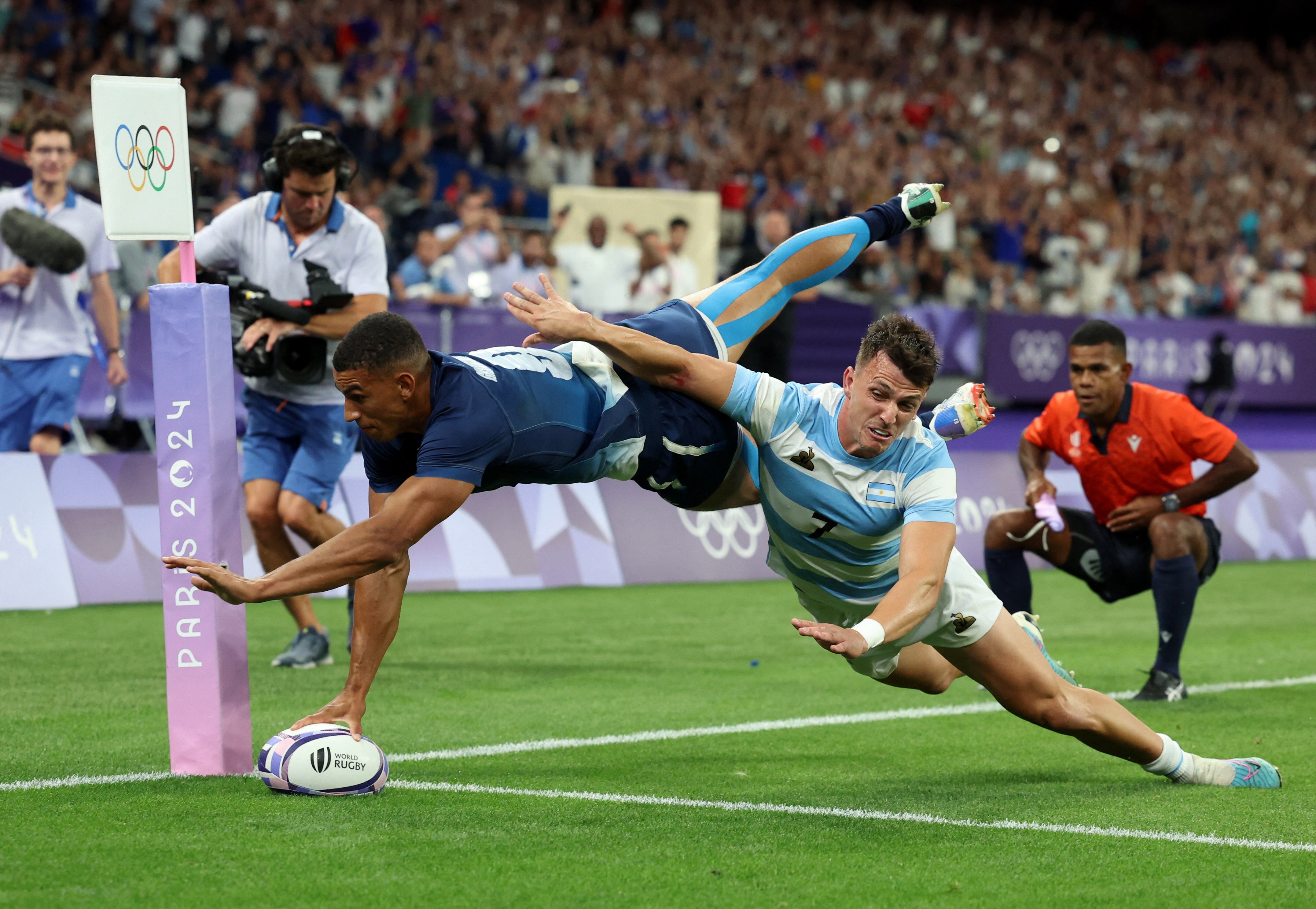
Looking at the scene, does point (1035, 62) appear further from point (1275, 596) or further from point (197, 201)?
point (197, 201)

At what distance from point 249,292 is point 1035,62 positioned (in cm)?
2721

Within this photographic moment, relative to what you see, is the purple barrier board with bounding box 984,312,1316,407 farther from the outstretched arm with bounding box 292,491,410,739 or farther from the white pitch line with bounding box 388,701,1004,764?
the outstretched arm with bounding box 292,491,410,739

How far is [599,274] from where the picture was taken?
17625 millimetres

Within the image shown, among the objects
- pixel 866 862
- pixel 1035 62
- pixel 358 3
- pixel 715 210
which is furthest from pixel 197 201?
pixel 1035 62

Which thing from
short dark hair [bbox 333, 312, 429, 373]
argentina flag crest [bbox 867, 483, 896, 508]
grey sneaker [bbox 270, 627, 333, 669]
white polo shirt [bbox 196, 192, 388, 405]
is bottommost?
grey sneaker [bbox 270, 627, 333, 669]

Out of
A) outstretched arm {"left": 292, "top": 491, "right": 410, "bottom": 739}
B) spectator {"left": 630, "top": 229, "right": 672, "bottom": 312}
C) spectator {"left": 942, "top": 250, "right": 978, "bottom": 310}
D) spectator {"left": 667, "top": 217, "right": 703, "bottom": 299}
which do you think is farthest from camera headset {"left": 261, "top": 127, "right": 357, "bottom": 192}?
spectator {"left": 942, "top": 250, "right": 978, "bottom": 310}

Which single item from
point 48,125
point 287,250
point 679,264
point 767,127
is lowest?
Result: point 679,264

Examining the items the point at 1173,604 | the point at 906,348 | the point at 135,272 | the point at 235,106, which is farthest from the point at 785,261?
the point at 235,106

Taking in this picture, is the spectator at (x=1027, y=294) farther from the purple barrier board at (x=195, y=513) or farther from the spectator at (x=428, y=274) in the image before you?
the purple barrier board at (x=195, y=513)

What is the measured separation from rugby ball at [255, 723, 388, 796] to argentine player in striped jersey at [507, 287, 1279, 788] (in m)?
1.59

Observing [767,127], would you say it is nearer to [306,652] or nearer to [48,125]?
[48,125]

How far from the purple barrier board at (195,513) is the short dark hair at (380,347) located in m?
0.75

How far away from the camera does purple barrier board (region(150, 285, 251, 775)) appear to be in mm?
5496

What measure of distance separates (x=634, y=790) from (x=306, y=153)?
3661 mm
